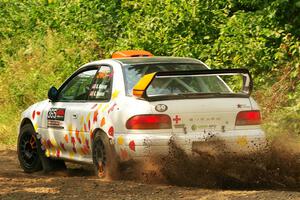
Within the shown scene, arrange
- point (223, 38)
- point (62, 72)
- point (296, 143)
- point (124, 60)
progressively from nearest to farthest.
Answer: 1. point (124, 60)
2. point (296, 143)
3. point (223, 38)
4. point (62, 72)

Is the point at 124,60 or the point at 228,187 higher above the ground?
the point at 124,60

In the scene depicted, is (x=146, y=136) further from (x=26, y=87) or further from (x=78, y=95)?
(x=26, y=87)

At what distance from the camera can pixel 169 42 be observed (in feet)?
50.1

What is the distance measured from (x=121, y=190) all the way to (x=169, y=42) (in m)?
7.60

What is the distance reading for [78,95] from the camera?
10.1 m

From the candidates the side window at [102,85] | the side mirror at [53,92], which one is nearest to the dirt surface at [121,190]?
the side window at [102,85]

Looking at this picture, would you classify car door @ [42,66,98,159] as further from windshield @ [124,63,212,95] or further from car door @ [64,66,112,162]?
windshield @ [124,63,212,95]

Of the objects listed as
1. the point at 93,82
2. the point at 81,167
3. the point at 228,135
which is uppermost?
the point at 93,82

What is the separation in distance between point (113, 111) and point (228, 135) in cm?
132

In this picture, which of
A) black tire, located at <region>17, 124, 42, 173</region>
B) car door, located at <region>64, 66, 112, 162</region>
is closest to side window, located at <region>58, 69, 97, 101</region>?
car door, located at <region>64, 66, 112, 162</region>

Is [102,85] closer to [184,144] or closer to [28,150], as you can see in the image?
[184,144]

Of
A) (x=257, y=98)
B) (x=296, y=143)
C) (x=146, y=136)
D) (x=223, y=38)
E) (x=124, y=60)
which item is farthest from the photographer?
(x=223, y=38)

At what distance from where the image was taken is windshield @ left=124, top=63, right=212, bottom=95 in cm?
919

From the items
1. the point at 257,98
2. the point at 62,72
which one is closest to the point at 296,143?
the point at 257,98
